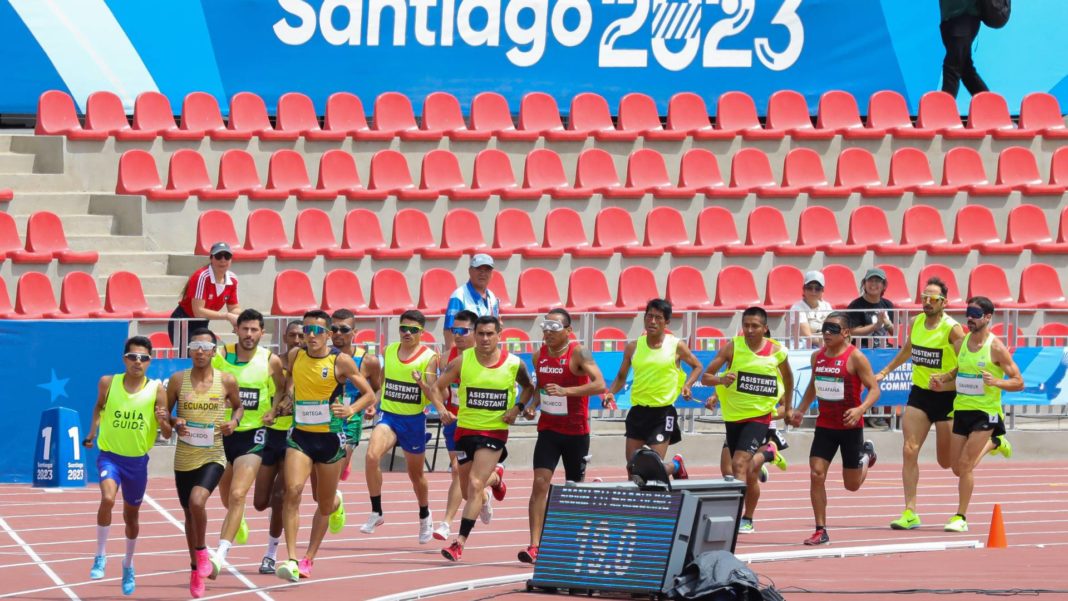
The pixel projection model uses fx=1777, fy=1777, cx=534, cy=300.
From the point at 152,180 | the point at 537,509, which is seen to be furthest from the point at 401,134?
the point at 537,509

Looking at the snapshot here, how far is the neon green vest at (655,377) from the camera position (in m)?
15.4

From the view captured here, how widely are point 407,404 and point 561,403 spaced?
170 centimetres

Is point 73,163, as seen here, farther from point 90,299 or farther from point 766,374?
point 766,374

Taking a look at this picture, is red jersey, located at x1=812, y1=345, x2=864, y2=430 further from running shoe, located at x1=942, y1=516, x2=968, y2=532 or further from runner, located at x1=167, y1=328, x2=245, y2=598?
runner, located at x1=167, y1=328, x2=245, y2=598

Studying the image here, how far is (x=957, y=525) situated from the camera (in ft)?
51.4

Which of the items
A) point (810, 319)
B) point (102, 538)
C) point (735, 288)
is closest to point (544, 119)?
point (735, 288)

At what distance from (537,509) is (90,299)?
29.1ft

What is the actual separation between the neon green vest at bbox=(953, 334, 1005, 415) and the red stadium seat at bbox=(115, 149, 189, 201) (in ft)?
35.2

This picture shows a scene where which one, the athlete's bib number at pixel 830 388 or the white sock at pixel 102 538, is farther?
A: the athlete's bib number at pixel 830 388

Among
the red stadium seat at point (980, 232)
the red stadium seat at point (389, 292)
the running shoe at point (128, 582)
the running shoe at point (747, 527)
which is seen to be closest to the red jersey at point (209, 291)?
the red stadium seat at point (389, 292)

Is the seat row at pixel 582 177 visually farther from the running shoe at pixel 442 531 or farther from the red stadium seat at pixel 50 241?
the running shoe at pixel 442 531

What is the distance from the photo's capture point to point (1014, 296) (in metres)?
24.9

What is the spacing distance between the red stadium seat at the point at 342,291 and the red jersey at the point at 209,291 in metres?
3.40

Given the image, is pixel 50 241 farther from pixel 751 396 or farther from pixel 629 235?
pixel 751 396
